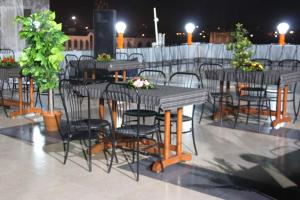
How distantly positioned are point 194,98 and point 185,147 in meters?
0.85

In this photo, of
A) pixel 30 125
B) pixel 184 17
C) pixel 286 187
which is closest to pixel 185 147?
pixel 286 187

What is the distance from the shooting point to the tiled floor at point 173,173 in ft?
13.7

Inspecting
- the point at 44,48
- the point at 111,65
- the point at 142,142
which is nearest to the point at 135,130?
the point at 142,142

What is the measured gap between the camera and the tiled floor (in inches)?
165

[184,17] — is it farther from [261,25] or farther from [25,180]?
[25,180]

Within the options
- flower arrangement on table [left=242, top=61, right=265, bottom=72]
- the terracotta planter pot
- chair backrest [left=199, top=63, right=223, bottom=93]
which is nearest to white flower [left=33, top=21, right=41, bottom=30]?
the terracotta planter pot

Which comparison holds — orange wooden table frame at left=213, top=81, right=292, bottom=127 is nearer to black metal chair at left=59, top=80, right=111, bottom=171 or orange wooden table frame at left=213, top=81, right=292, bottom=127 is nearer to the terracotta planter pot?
black metal chair at left=59, top=80, right=111, bottom=171

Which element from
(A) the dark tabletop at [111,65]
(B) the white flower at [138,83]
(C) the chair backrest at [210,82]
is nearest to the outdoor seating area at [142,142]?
(B) the white flower at [138,83]

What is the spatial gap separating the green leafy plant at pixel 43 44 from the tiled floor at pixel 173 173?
34.4 inches

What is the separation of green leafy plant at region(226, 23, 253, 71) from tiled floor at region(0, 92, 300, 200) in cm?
143

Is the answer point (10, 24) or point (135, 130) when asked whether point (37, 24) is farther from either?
point (10, 24)

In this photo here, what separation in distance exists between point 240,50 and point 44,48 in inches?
121

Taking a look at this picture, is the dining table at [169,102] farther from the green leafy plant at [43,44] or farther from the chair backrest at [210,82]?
the chair backrest at [210,82]

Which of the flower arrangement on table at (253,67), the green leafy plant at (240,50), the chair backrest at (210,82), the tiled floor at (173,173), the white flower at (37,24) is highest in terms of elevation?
the white flower at (37,24)
